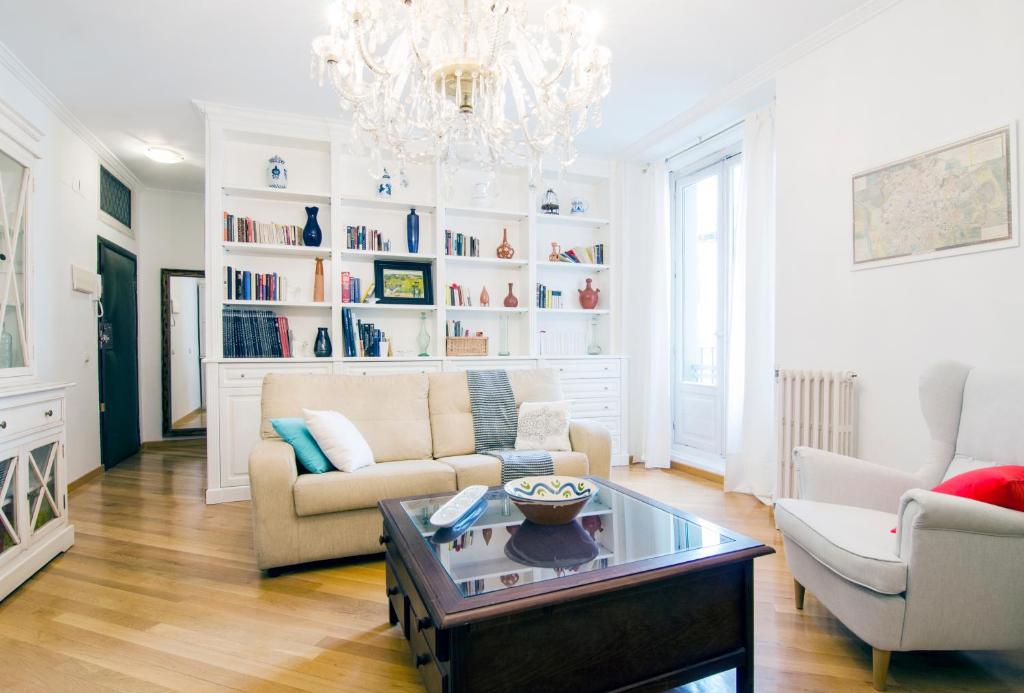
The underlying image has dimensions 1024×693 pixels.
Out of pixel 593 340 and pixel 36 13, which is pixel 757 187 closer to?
pixel 593 340

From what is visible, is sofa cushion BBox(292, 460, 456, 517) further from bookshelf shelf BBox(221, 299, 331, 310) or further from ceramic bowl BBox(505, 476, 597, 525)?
bookshelf shelf BBox(221, 299, 331, 310)

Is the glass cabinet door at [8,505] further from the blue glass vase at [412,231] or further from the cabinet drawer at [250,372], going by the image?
the blue glass vase at [412,231]

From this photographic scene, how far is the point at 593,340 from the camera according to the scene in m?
5.20

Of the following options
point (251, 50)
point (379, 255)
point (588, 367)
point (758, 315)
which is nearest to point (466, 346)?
point (379, 255)

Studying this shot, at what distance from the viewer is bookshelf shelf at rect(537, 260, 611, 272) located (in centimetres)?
484

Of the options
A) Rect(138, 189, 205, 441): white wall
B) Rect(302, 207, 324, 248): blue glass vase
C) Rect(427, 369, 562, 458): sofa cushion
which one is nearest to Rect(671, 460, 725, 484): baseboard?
Rect(427, 369, 562, 458): sofa cushion

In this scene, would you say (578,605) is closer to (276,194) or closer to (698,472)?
(698,472)

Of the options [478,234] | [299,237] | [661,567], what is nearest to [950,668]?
[661,567]

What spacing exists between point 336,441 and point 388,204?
237cm

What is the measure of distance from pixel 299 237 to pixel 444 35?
2344 mm

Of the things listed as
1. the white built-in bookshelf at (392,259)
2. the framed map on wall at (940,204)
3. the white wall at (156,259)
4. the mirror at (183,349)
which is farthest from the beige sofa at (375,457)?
the mirror at (183,349)

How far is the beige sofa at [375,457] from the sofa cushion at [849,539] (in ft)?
3.99

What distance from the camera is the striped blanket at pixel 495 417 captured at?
3.04m

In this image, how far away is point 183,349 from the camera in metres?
6.25
